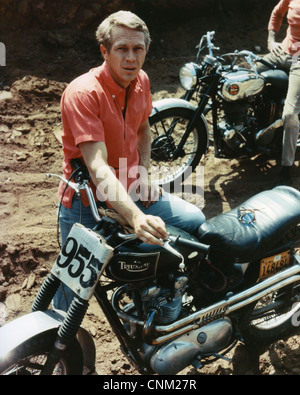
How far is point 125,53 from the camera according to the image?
252 cm

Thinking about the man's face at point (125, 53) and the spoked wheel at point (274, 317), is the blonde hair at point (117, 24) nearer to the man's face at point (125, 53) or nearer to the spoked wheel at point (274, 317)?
the man's face at point (125, 53)

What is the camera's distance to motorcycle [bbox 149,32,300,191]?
4.58 m

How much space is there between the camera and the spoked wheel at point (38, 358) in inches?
88.7

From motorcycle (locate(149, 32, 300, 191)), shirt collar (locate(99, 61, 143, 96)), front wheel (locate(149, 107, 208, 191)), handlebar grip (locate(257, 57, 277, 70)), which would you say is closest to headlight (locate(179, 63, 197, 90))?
motorcycle (locate(149, 32, 300, 191))

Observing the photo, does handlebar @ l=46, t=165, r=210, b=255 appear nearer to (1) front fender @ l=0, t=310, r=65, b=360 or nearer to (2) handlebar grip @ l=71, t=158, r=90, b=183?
(2) handlebar grip @ l=71, t=158, r=90, b=183

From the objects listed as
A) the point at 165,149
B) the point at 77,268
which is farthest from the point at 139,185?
the point at 165,149

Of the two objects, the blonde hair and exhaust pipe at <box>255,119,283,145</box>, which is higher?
the blonde hair

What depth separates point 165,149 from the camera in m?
4.80

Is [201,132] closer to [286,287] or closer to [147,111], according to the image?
[147,111]

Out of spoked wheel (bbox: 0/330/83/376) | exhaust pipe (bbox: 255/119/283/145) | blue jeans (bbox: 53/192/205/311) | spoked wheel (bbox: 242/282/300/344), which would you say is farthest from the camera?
exhaust pipe (bbox: 255/119/283/145)

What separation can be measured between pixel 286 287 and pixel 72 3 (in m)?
5.61

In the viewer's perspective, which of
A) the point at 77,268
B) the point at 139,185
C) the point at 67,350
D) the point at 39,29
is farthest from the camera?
the point at 39,29

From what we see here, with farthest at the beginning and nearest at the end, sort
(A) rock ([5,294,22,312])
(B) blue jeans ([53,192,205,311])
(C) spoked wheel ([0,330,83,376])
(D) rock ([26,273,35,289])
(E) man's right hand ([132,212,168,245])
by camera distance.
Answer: (D) rock ([26,273,35,289]) < (A) rock ([5,294,22,312]) < (B) blue jeans ([53,192,205,311]) < (C) spoked wheel ([0,330,83,376]) < (E) man's right hand ([132,212,168,245])

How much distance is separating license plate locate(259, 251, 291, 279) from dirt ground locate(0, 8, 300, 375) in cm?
70
